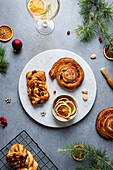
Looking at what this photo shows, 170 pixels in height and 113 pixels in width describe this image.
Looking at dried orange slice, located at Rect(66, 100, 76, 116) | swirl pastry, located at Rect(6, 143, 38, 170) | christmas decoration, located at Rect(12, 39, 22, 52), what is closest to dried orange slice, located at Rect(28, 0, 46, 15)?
christmas decoration, located at Rect(12, 39, 22, 52)

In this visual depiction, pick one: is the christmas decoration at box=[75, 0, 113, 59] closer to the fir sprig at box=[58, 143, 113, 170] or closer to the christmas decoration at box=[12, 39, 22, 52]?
the christmas decoration at box=[12, 39, 22, 52]

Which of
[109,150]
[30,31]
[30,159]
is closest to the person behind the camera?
[30,159]

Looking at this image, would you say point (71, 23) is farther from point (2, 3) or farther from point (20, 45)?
point (2, 3)

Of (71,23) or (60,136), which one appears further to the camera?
(71,23)

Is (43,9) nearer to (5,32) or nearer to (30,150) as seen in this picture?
(5,32)

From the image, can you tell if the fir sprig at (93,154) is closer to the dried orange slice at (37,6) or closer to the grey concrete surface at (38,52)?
the grey concrete surface at (38,52)

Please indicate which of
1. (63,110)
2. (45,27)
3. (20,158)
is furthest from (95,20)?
(20,158)

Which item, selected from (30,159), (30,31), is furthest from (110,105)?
(30,31)
